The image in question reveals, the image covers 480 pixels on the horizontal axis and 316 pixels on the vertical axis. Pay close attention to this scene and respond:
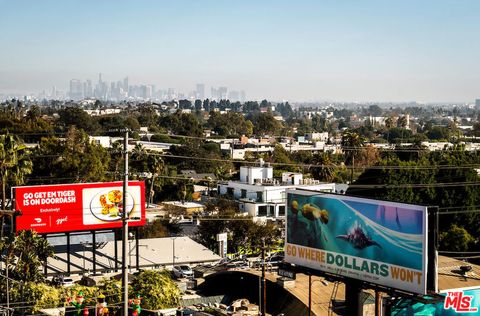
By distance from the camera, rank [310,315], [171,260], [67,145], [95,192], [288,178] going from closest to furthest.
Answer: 1. [310,315]
2. [95,192]
3. [171,260]
4. [288,178]
5. [67,145]

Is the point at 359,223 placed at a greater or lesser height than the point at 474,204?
greater

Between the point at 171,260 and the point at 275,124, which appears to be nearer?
the point at 171,260

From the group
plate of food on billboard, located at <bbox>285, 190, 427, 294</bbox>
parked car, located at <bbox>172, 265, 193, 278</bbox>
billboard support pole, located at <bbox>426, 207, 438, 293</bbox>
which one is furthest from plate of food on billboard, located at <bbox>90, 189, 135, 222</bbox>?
billboard support pole, located at <bbox>426, 207, 438, 293</bbox>

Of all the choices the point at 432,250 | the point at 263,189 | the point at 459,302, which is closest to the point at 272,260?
the point at 459,302

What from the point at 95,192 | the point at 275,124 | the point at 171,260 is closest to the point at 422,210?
the point at 95,192

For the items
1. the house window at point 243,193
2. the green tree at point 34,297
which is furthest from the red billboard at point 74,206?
the house window at point 243,193

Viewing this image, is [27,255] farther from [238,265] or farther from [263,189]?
[263,189]

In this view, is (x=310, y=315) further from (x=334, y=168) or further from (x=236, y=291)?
(x=334, y=168)

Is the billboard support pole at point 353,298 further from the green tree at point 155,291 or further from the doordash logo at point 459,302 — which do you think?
the green tree at point 155,291
